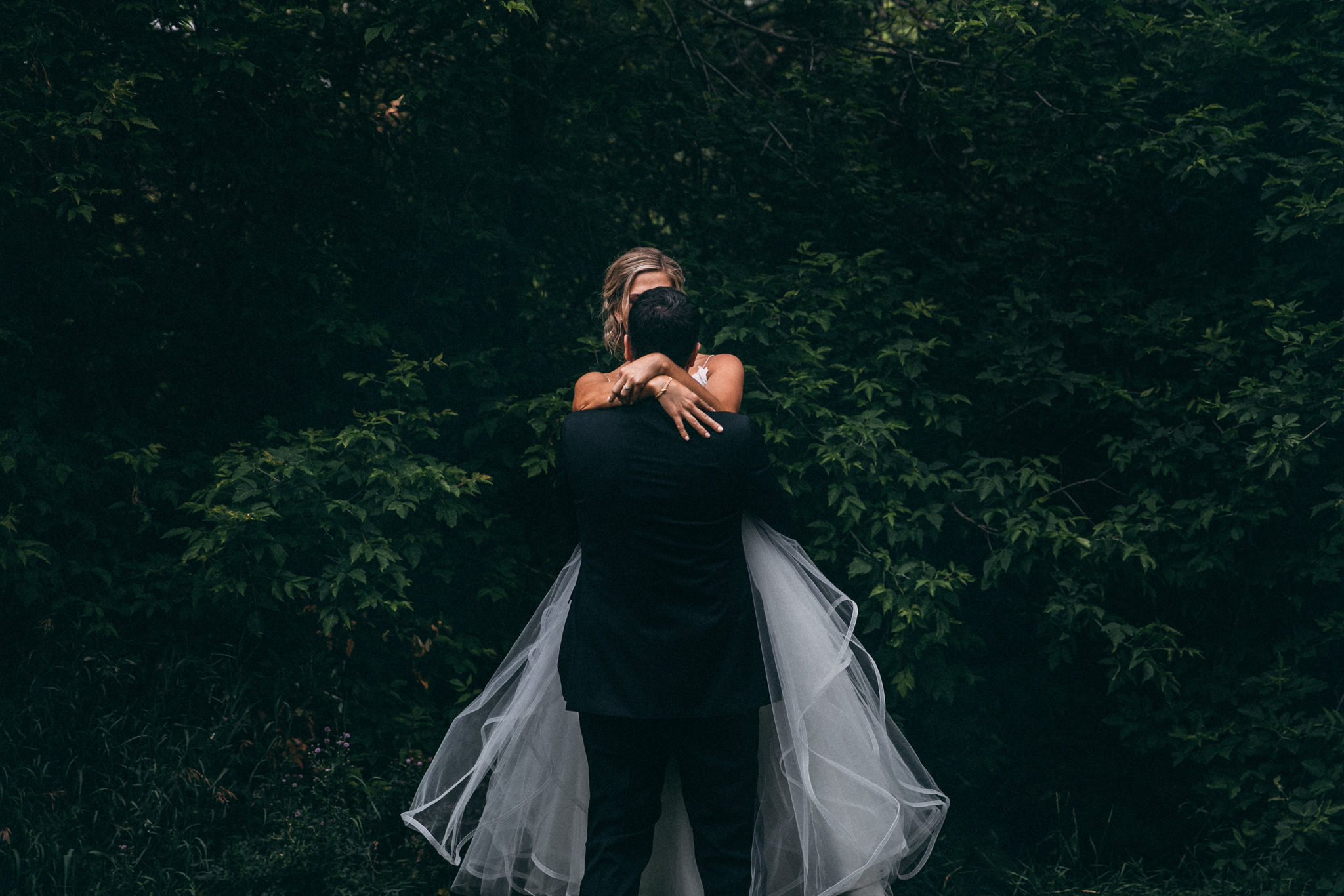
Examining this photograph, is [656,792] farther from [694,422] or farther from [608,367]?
[608,367]

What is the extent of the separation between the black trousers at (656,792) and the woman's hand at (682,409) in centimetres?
76

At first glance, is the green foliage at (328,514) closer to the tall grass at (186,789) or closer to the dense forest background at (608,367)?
the dense forest background at (608,367)

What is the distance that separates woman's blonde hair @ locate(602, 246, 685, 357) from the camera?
3.27 metres

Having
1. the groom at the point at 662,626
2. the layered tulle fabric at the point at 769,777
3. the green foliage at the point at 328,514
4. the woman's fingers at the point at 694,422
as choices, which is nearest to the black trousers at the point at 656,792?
the groom at the point at 662,626

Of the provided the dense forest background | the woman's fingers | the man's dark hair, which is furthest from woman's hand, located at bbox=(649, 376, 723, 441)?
the dense forest background

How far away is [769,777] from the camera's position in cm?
292

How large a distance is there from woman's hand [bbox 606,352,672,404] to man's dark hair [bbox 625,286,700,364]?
10cm

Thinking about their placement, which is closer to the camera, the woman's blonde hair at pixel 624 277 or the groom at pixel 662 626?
the groom at pixel 662 626

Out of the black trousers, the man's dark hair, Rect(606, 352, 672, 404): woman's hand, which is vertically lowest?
the black trousers

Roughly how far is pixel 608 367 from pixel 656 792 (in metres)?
2.15

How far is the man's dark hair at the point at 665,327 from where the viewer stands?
2.56 meters

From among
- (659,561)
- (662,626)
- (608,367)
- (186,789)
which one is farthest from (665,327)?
(186,789)

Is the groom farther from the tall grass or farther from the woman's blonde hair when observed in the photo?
the tall grass

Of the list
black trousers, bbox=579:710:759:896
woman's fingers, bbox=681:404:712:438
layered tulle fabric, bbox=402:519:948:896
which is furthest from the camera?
layered tulle fabric, bbox=402:519:948:896
